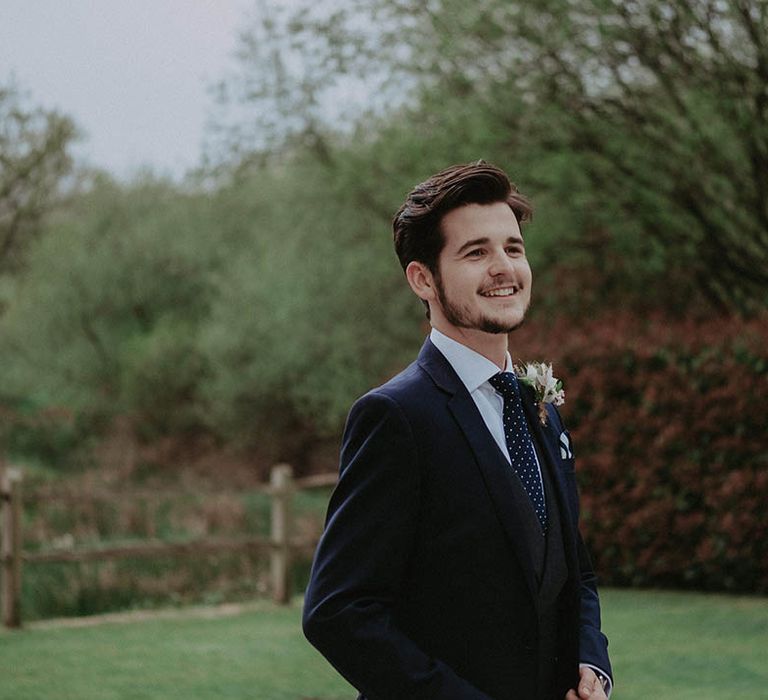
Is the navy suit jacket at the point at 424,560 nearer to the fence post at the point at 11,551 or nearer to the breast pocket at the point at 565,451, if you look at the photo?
the breast pocket at the point at 565,451

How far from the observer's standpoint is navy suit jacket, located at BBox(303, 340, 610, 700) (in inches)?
90.7

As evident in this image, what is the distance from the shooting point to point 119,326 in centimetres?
2791

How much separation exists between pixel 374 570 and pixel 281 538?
10.2 meters

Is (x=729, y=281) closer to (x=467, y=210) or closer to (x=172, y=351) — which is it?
(x=467, y=210)

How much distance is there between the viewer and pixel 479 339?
2.56 meters

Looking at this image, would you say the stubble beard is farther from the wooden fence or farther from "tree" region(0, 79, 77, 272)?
"tree" region(0, 79, 77, 272)

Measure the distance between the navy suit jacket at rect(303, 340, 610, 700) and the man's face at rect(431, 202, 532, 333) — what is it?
0.21 m

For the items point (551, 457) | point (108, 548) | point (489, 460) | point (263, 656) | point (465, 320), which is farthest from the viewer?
point (108, 548)

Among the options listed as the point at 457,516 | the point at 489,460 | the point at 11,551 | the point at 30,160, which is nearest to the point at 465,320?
the point at 489,460

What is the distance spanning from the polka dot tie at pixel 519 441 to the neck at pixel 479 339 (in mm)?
54

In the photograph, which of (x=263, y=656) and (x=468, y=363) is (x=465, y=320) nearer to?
(x=468, y=363)

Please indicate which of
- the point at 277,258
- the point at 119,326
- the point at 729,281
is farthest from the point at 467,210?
the point at 119,326

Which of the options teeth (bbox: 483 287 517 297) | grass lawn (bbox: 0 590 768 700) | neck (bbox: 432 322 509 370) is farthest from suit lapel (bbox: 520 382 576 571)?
grass lawn (bbox: 0 590 768 700)

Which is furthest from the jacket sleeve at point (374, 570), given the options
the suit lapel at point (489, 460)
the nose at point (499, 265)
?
the nose at point (499, 265)
